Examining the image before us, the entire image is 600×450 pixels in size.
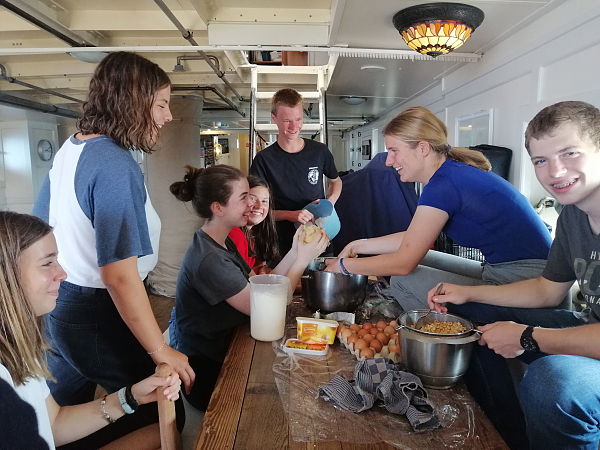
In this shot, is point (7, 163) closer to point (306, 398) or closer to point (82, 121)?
point (82, 121)

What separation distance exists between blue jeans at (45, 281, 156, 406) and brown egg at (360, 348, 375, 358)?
2.04 feet

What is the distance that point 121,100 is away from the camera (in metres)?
1.19

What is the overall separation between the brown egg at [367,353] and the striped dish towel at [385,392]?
5.3 inches

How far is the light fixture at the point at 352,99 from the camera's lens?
16.0ft

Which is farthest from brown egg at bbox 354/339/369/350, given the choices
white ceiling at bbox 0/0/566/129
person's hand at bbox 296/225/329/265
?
white ceiling at bbox 0/0/566/129

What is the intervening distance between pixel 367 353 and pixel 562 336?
0.48m

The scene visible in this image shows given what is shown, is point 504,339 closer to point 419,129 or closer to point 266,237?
point 419,129

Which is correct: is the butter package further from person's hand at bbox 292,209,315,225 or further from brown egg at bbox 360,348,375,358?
person's hand at bbox 292,209,315,225

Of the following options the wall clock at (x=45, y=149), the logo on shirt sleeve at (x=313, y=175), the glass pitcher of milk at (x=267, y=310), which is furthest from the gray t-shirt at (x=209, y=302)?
the wall clock at (x=45, y=149)

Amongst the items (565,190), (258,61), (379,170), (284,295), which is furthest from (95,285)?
(258,61)

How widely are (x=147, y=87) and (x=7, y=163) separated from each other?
5721 millimetres

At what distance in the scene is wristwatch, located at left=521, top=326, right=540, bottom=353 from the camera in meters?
1.13

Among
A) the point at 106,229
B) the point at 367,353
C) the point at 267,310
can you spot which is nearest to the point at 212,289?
the point at 267,310

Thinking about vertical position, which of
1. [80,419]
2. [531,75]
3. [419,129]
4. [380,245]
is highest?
[531,75]
